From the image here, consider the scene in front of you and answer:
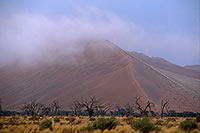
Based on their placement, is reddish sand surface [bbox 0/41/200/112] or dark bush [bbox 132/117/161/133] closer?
dark bush [bbox 132/117/161/133]

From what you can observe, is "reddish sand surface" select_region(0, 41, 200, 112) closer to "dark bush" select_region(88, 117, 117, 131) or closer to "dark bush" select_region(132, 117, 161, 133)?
"dark bush" select_region(88, 117, 117, 131)

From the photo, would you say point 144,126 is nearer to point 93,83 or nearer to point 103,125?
point 103,125

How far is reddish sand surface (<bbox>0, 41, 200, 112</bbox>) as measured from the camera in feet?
251

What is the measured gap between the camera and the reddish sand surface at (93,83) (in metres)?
76.4

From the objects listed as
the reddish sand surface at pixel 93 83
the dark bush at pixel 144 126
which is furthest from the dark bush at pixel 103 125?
the reddish sand surface at pixel 93 83

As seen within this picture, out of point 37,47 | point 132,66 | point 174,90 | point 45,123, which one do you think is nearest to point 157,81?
point 174,90

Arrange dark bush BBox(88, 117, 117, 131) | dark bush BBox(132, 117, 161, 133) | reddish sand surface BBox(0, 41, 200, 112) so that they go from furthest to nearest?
reddish sand surface BBox(0, 41, 200, 112) < dark bush BBox(88, 117, 117, 131) < dark bush BBox(132, 117, 161, 133)

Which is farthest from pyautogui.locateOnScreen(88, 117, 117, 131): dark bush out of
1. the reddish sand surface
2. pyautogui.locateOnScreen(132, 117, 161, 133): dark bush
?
the reddish sand surface

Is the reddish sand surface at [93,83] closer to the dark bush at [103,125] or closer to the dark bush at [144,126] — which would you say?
the dark bush at [103,125]

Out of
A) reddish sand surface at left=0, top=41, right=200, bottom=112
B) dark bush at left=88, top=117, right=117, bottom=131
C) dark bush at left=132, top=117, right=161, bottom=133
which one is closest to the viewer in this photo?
dark bush at left=132, top=117, right=161, bottom=133

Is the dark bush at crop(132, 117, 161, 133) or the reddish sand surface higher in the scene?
the reddish sand surface

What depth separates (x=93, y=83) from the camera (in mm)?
88812

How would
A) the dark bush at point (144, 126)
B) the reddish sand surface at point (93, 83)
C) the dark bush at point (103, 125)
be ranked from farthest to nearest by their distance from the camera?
1. the reddish sand surface at point (93, 83)
2. the dark bush at point (103, 125)
3. the dark bush at point (144, 126)

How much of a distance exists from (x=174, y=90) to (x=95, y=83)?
3541cm
